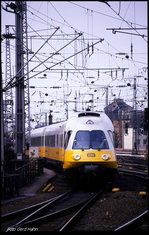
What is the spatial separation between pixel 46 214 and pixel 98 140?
6.18m

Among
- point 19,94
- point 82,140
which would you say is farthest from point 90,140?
point 19,94

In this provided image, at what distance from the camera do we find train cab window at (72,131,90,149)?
17469 millimetres

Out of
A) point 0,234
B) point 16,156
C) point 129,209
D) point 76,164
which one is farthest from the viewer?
point 16,156

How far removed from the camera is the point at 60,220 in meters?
11.3

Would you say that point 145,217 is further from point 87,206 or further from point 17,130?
point 17,130

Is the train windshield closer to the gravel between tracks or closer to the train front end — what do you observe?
the train front end

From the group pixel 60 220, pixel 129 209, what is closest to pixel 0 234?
pixel 60 220

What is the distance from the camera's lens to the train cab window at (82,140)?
1747 centimetres

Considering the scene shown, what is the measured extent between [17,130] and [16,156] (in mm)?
1542

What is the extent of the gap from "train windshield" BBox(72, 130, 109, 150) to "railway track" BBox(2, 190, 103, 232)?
7.64 ft

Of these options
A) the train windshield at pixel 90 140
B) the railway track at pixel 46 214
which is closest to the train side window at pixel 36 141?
the train windshield at pixel 90 140

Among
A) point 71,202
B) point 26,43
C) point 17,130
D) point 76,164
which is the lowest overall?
point 71,202

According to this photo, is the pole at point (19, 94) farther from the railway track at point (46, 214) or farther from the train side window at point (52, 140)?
the railway track at point (46, 214)

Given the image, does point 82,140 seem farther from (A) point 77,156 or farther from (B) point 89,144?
(A) point 77,156
